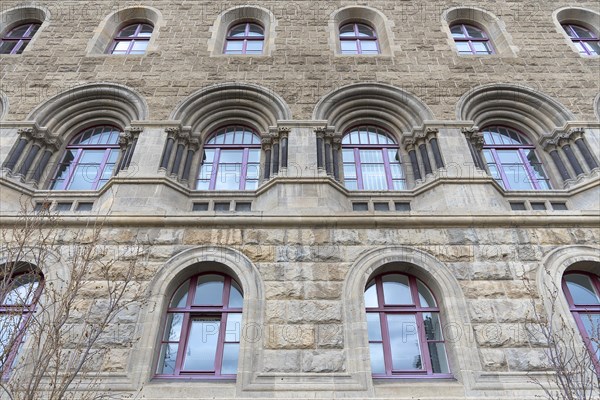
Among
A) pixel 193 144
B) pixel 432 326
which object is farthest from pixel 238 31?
pixel 432 326

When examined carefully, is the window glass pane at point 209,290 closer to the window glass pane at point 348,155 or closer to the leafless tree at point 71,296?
the leafless tree at point 71,296

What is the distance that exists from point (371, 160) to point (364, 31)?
17.1 ft

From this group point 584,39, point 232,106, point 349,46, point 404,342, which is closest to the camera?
point 404,342

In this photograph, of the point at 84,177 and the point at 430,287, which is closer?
A: the point at 430,287

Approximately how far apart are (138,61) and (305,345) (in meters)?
8.44

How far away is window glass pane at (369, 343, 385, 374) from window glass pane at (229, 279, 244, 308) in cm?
222

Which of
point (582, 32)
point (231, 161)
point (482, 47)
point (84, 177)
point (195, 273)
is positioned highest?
point (582, 32)

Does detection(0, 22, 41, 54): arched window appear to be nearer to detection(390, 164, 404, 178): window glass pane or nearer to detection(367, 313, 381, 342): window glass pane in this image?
detection(390, 164, 404, 178): window glass pane

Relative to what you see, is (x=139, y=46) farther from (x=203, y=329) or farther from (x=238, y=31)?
(x=203, y=329)

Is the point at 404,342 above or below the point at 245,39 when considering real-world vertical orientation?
below

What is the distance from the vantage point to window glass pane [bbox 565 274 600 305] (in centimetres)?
709

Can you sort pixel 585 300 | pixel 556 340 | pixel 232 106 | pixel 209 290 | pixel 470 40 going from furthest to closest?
1. pixel 470 40
2. pixel 232 106
3. pixel 209 290
4. pixel 585 300
5. pixel 556 340

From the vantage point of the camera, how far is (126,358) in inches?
241

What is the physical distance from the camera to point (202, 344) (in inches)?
261
